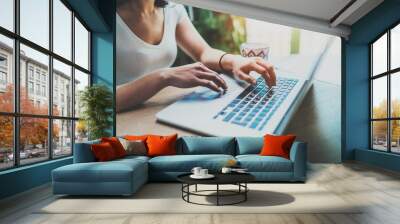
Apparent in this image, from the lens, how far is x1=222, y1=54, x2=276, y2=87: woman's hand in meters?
9.27

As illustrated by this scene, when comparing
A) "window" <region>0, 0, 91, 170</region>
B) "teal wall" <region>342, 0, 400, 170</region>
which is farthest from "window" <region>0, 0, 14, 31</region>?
"teal wall" <region>342, 0, 400, 170</region>

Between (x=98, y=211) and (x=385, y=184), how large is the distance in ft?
14.5

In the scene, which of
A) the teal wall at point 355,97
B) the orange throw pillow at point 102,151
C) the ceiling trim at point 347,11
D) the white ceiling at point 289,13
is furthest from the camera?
the teal wall at point 355,97

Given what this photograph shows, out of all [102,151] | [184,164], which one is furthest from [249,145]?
[102,151]

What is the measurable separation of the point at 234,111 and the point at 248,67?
115 cm

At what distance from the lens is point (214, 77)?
30.3 feet

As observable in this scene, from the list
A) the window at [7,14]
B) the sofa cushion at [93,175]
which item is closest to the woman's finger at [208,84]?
the sofa cushion at [93,175]

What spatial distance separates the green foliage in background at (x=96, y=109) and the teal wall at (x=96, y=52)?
0.73m

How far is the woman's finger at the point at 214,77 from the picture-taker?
922 centimetres

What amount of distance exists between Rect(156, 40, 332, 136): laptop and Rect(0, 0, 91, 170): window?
2425 millimetres

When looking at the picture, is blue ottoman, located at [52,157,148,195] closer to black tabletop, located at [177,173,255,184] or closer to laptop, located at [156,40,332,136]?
black tabletop, located at [177,173,255,184]

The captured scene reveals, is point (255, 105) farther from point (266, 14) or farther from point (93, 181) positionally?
point (93, 181)

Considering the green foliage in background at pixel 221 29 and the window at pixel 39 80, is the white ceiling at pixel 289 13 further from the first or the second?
the window at pixel 39 80

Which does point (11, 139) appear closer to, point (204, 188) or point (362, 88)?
point (204, 188)
